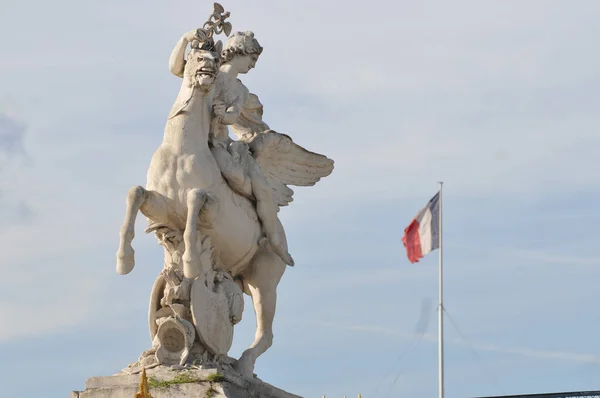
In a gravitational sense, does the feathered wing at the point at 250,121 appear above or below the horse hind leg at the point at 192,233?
above

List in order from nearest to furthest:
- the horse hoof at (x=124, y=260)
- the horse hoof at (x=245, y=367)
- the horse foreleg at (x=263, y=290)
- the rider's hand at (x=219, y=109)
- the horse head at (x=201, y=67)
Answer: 1. the horse hoof at (x=124, y=260)
2. the horse head at (x=201, y=67)
3. the horse hoof at (x=245, y=367)
4. the rider's hand at (x=219, y=109)
5. the horse foreleg at (x=263, y=290)

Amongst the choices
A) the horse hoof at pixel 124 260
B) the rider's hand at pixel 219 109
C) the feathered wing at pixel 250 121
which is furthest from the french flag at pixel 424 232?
the horse hoof at pixel 124 260

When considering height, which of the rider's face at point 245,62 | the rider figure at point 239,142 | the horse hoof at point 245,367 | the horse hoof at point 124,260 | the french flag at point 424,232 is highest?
the french flag at point 424,232

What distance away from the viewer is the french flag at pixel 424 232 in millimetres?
48469

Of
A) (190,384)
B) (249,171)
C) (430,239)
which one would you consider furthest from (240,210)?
(430,239)

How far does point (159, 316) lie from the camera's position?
32.0 meters

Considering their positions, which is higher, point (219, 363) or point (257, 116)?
point (257, 116)

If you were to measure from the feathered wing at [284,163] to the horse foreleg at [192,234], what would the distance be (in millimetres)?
2470

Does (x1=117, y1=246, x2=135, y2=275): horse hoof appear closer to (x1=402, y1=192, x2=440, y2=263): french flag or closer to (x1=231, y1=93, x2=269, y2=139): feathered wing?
(x1=231, y1=93, x2=269, y2=139): feathered wing

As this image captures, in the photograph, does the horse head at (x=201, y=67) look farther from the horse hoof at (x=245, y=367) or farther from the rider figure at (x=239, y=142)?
the horse hoof at (x=245, y=367)

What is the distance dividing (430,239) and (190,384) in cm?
1795

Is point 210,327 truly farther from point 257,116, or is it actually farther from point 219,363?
point 257,116

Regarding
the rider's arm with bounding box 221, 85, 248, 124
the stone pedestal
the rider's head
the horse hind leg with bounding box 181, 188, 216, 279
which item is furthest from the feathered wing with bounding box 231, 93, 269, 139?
the stone pedestal

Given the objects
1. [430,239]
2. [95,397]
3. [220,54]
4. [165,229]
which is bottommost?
[95,397]
